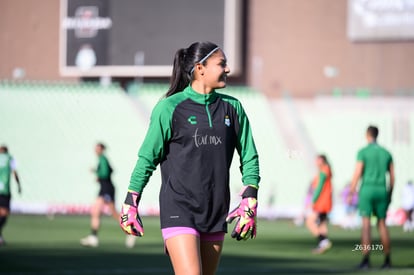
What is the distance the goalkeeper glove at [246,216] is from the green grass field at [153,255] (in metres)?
8.11

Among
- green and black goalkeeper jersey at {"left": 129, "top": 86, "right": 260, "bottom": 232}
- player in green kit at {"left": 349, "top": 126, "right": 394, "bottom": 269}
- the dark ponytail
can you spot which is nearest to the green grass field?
player in green kit at {"left": 349, "top": 126, "right": 394, "bottom": 269}

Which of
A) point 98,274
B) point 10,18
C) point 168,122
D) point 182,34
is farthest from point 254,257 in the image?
point 10,18

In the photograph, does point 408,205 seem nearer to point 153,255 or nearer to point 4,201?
point 4,201

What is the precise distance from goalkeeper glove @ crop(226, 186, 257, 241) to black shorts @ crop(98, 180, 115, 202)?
46.8ft

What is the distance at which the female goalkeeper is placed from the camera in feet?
23.6

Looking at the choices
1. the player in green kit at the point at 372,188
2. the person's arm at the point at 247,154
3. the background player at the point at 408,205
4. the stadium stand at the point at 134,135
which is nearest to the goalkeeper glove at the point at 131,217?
the person's arm at the point at 247,154

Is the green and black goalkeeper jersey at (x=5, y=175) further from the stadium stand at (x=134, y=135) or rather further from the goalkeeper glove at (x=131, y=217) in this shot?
the stadium stand at (x=134, y=135)

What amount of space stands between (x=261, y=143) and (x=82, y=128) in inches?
260

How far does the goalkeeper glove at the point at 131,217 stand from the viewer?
7.10 metres

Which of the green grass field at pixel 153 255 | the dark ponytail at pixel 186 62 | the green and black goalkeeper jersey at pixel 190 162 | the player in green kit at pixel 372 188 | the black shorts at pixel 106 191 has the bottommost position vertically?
the green grass field at pixel 153 255

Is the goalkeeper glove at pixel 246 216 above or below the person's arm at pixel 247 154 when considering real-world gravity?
Answer: below

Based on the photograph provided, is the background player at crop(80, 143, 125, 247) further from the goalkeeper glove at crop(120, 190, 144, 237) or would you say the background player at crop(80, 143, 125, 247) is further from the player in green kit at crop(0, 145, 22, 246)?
the goalkeeper glove at crop(120, 190, 144, 237)

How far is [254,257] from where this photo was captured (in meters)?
18.8

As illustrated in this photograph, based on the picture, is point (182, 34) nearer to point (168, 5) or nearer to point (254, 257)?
point (168, 5)
